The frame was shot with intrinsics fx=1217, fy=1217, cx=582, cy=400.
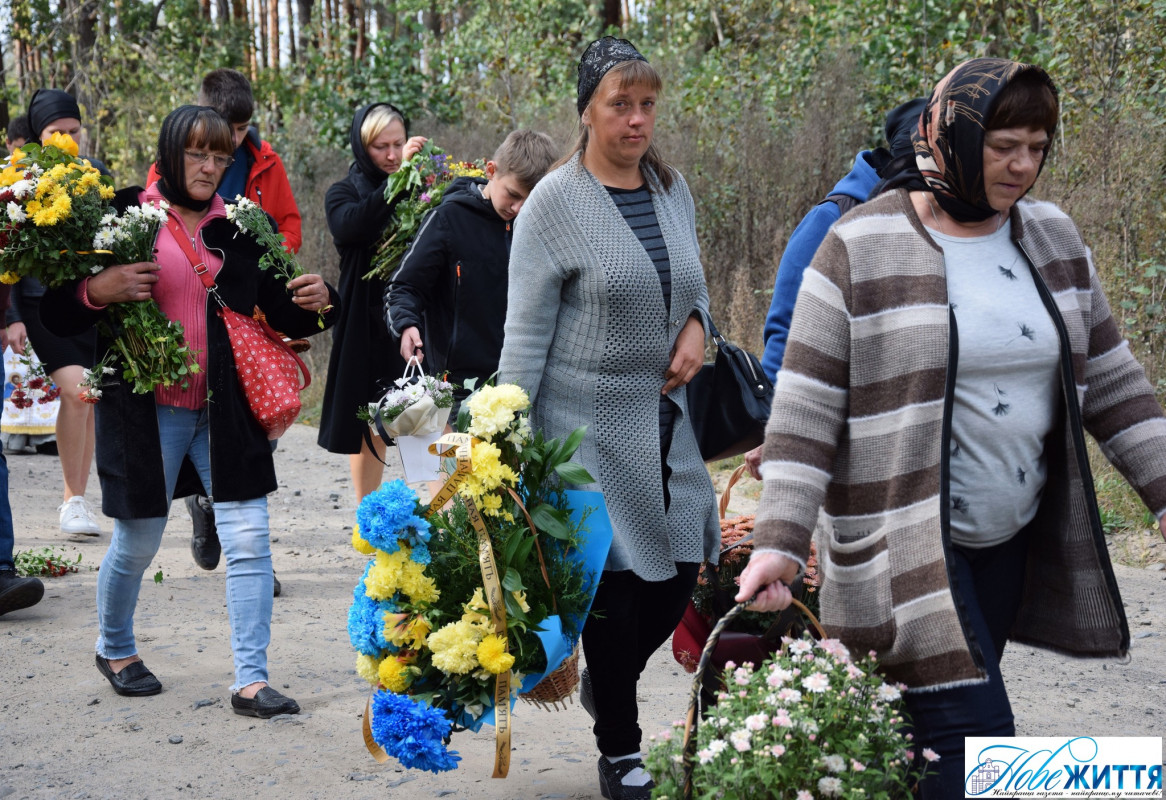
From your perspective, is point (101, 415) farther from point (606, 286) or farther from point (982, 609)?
point (982, 609)

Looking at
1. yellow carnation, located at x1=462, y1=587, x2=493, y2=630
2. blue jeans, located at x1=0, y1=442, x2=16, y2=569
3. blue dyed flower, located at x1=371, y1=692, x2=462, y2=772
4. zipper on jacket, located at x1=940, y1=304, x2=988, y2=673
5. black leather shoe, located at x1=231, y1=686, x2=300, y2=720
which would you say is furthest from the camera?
blue jeans, located at x1=0, y1=442, x2=16, y2=569

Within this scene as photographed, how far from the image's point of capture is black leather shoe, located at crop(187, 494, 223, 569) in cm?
608

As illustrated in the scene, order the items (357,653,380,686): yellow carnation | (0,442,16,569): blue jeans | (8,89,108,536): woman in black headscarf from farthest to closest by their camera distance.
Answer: (8,89,108,536): woman in black headscarf
(0,442,16,569): blue jeans
(357,653,380,686): yellow carnation

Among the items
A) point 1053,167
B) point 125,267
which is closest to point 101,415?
point 125,267

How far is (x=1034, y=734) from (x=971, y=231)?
86.7 inches

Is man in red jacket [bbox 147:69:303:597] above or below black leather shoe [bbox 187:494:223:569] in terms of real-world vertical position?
above

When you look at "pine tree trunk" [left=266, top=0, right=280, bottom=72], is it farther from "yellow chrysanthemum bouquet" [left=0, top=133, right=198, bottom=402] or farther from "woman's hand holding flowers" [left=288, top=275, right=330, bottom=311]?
"woman's hand holding flowers" [left=288, top=275, right=330, bottom=311]

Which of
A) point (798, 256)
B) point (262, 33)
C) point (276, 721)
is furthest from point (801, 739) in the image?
point (262, 33)

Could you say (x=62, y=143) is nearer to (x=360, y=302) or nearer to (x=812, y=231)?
(x=360, y=302)

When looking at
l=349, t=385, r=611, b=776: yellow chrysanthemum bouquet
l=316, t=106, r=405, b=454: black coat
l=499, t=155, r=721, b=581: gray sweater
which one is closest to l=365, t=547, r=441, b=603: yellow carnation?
l=349, t=385, r=611, b=776: yellow chrysanthemum bouquet

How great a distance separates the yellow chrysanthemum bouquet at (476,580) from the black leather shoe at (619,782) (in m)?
0.52

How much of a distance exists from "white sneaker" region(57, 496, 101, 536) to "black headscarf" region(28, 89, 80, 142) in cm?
Answer: 211

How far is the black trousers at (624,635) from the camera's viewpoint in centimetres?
348

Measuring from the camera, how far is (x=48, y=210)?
163 inches
